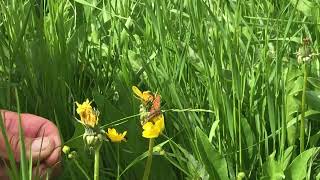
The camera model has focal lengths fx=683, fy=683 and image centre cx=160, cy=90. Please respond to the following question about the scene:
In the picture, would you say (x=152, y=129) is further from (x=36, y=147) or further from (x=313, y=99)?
(x=313, y=99)

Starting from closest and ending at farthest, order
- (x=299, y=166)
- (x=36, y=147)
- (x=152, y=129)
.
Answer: (x=152, y=129)
(x=36, y=147)
(x=299, y=166)

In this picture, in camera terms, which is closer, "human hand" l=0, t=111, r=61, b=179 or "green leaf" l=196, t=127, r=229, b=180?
"human hand" l=0, t=111, r=61, b=179

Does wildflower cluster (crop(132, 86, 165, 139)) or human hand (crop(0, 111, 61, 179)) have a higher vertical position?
wildflower cluster (crop(132, 86, 165, 139))

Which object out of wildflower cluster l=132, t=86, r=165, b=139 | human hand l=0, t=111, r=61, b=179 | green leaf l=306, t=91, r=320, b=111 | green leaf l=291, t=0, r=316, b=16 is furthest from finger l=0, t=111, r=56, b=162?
green leaf l=291, t=0, r=316, b=16

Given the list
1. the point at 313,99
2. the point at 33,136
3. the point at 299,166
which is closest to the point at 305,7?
the point at 313,99

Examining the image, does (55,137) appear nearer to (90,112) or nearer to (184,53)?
(90,112)

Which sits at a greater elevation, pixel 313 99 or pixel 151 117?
pixel 151 117

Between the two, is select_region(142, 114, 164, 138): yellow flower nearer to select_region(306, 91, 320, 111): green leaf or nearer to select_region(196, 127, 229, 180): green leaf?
select_region(196, 127, 229, 180): green leaf

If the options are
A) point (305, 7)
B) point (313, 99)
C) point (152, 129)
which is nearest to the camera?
point (152, 129)
